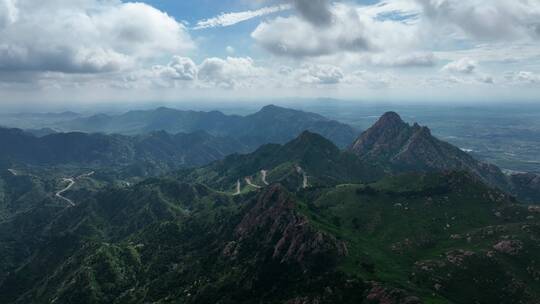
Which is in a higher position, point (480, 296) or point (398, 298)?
point (398, 298)

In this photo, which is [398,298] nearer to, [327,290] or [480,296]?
[327,290]

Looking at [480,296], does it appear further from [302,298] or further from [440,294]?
[302,298]

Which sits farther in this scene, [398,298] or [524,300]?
[524,300]

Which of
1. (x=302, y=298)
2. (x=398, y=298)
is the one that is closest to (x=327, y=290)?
(x=302, y=298)

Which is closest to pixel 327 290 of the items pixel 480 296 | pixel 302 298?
pixel 302 298

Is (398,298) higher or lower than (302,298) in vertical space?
higher

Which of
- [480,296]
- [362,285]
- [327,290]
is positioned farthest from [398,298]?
[480,296]

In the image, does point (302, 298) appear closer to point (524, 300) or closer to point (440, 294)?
point (440, 294)

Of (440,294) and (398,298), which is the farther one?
(440,294)
